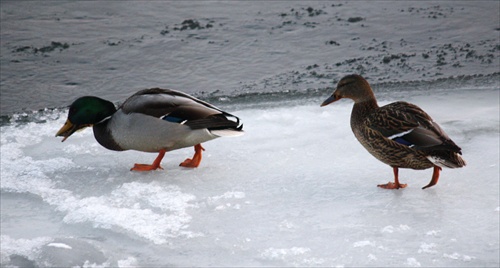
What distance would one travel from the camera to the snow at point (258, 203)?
3361 mm

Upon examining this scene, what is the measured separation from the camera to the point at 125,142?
4402mm

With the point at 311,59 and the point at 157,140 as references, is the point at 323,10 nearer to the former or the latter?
the point at 311,59

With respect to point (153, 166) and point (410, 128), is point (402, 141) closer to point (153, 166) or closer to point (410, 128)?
point (410, 128)

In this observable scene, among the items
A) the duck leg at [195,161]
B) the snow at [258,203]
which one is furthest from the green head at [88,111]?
the duck leg at [195,161]

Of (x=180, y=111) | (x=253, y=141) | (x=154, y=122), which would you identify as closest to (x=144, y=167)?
(x=154, y=122)

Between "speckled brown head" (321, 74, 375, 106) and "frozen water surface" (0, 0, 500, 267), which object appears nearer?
"frozen water surface" (0, 0, 500, 267)

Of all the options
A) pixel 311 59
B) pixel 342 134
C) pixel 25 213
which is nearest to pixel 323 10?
pixel 311 59

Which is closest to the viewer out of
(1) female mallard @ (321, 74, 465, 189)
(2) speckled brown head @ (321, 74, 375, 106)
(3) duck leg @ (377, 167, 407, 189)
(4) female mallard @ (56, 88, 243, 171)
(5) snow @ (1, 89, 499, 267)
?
(5) snow @ (1, 89, 499, 267)

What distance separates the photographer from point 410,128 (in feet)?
12.8

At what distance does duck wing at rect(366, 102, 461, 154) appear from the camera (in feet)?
12.5

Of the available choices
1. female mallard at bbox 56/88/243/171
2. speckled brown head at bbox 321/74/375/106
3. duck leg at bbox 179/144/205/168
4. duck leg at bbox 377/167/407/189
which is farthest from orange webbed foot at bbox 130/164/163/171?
duck leg at bbox 377/167/407/189

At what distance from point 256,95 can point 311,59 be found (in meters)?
1.09

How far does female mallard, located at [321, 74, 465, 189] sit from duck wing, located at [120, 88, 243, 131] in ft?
2.31

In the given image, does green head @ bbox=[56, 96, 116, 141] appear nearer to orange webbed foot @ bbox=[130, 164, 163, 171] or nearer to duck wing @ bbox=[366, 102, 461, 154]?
orange webbed foot @ bbox=[130, 164, 163, 171]
